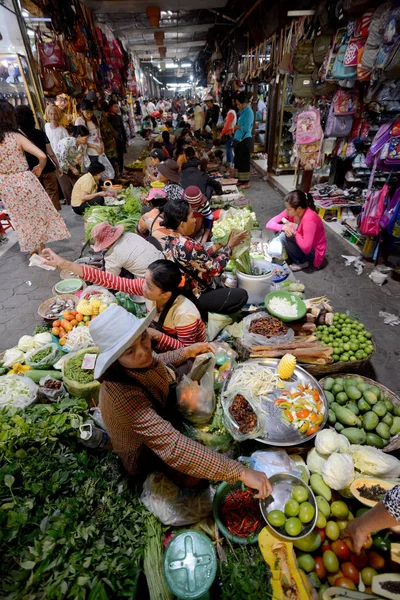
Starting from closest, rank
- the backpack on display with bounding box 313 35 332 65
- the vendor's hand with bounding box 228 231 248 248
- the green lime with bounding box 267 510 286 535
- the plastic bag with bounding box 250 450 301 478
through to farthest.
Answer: the green lime with bounding box 267 510 286 535 → the plastic bag with bounding box 250 450 301 478 → the vendor's hand with bounding box 228 231 248 248 → the backpack on display with bounding box 313 35 332 65

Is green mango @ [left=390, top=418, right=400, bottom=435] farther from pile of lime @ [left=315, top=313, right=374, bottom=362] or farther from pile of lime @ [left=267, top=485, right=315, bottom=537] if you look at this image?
pile of lime @ [left=267, top=485, right=315, bottom=537]

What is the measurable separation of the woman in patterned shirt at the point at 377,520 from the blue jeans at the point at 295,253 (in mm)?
4299

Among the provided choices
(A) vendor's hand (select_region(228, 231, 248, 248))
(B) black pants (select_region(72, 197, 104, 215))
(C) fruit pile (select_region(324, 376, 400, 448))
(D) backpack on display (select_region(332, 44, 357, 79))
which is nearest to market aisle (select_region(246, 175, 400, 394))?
(C) fruit pile (select_region(324, 376, 400, 448))

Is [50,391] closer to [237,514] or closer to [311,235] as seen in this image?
[237,514]

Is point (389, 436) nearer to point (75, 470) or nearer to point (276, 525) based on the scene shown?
point (276, 525)

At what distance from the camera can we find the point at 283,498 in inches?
87.3

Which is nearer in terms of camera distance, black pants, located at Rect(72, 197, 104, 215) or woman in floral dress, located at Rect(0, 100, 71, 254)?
woman in floral dress, located at Rect(0, 100, 71, 254)

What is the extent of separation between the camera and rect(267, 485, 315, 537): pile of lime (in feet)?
6.51

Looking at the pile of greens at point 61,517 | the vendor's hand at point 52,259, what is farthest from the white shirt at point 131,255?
the pile of greens at point 61,517

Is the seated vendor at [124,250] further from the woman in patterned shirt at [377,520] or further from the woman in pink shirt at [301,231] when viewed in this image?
the woman in patterned shirt at [377,520]

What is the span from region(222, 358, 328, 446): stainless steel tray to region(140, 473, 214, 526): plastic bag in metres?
0.65

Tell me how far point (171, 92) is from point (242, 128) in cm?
5022

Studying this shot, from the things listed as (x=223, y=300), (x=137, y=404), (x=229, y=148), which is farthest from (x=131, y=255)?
(x=229, y=148)

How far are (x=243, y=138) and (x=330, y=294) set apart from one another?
6.75 m
